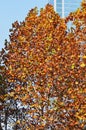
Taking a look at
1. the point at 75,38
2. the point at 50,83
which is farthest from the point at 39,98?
the point at 75,38

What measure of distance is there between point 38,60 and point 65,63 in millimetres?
1458

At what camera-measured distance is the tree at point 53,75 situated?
78.7ft

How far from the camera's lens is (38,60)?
2505 cm

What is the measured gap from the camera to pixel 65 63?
24.4m

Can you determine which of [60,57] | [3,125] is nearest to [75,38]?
[60,57]

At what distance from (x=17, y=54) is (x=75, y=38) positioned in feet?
12.8

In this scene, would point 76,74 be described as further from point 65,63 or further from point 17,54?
point 17,54

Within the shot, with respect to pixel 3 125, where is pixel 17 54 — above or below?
above

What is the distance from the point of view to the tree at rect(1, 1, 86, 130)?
78.7 feet

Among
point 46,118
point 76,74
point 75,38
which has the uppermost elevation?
point 75,38

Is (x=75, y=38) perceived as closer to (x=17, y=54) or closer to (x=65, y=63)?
(x=65, y=63)

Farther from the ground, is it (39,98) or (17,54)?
(17,54)

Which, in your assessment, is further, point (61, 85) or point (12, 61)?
point (12, 61)

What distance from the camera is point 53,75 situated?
2434cm
